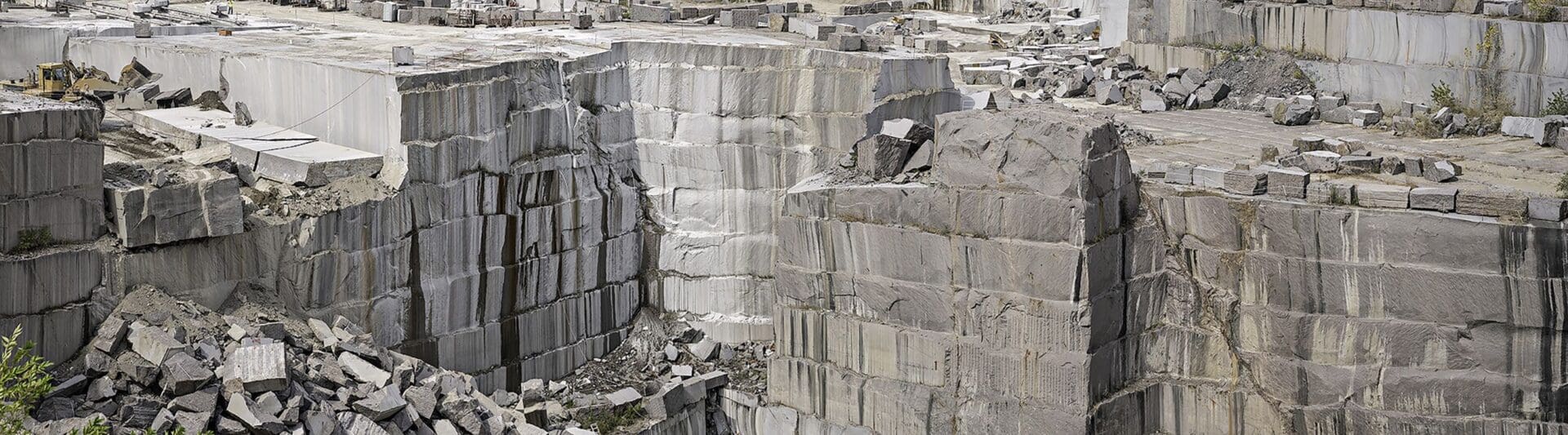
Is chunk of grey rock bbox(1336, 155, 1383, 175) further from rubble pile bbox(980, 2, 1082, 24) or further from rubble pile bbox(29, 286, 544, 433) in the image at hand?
rubble pile bbox(980, 2, 1082, 24)

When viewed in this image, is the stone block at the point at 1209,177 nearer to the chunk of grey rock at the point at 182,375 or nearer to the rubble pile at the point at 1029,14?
the chunk of grey rock at the point at 182,375

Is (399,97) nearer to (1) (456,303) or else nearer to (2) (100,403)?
(1) (456,303)

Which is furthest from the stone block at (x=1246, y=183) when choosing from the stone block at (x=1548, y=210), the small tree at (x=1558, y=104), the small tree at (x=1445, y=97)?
the small tree at (x=1558, y=104)

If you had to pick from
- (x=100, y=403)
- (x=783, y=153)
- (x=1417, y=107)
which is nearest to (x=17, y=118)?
(x=100, y=403)

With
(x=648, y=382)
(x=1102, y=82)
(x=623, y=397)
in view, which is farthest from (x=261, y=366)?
(x=1102, y=82)

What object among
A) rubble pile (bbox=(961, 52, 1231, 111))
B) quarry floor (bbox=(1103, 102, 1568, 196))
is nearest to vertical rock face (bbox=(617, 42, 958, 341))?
rubble pile (bbox=(961, 52, 1231, 111))

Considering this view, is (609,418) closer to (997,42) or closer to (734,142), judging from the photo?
(734,142)
